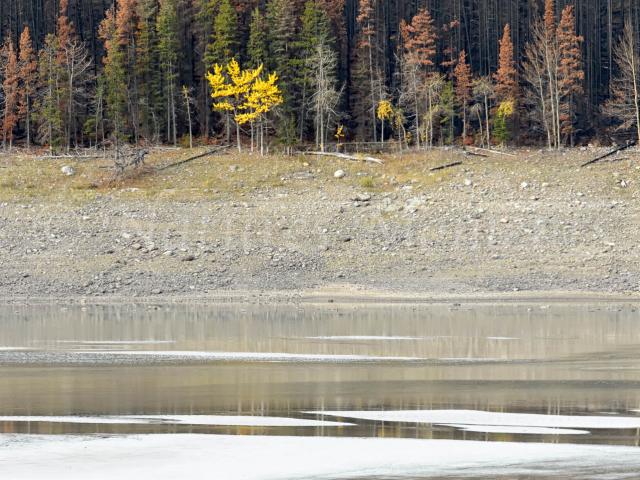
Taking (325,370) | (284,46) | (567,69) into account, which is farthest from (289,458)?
(567,69)

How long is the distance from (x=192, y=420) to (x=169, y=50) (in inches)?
2351

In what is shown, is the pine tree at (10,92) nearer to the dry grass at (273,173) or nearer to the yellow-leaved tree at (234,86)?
the dry grass at (273,173)

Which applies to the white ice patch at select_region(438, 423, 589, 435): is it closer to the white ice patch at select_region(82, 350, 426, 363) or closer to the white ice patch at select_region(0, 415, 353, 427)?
the white ice patch at select_region(0, 415, 353, 427)

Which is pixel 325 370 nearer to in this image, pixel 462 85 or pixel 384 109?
pixel 384 109

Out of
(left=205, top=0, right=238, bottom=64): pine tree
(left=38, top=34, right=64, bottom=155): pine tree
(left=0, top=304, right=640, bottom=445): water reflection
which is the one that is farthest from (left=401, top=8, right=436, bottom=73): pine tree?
(left=0, top=304, right=640, bottom=445): water reflection

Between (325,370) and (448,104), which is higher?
(448,104)

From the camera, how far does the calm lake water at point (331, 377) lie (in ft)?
35.6

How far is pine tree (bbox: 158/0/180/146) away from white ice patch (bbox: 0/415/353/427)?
56712 millimetres

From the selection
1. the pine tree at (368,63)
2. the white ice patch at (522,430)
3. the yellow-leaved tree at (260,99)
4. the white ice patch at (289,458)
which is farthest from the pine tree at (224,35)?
the white ice patch at (289,458)

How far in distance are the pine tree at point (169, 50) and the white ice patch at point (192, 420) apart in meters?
56.7

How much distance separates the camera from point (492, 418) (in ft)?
37.2

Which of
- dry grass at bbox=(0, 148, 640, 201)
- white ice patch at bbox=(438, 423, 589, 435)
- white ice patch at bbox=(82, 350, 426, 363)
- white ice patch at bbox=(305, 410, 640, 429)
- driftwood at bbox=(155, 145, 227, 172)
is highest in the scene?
driftwood at bbox=(155, 145, 227, 172)

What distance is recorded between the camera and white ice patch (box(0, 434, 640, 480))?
27.6 ft

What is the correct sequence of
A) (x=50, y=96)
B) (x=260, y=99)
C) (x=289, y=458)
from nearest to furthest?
(x=289, y=458), (x=260, y=99), (x=50, y=96)
